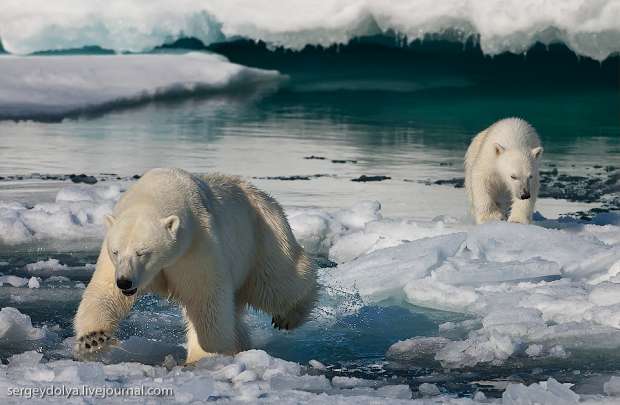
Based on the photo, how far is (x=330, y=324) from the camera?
495 centimetres

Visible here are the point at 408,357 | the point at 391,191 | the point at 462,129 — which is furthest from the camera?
the point at 462,129

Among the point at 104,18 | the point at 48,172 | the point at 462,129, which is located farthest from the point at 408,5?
the point at 48,172

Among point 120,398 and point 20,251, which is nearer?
point 120,398

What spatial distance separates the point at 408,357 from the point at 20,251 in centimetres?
295

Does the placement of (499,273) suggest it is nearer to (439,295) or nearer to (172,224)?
(439,295)

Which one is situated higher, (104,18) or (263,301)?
(104,18)

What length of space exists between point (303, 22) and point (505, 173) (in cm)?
1302

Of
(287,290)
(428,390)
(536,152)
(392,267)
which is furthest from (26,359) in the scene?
(536,152)

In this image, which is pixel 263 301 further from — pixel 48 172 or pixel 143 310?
pixel 48 172

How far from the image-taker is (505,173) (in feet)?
22.5

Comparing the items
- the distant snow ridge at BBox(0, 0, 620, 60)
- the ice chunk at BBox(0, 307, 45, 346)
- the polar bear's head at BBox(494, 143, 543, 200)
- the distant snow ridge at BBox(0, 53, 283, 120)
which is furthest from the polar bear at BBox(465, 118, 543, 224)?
the distant snow ridge at BBox(0, 53, 283, 120)

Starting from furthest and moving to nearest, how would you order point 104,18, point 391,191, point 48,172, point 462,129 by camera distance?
point 104,18 < point 462,129 < point 48,172 < point 391,191

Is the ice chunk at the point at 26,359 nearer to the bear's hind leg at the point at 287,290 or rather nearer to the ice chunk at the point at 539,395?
the bear's hind leg at the point at 287,290

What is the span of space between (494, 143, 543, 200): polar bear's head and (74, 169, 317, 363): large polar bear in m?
2.60
